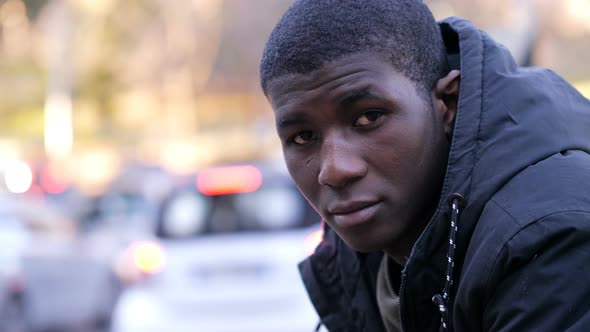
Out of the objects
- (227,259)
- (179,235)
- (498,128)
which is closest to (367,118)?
(498,128)

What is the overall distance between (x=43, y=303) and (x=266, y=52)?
832cm

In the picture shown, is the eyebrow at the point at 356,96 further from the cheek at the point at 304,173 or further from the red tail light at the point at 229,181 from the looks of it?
the red tail light at the point at 229,181

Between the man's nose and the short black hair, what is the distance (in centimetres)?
20

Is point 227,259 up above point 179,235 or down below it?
below

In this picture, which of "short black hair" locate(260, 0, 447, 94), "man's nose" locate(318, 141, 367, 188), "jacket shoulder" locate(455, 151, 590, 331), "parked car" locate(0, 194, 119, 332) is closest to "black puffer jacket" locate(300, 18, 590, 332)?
"jacket shoulder" locate(455, 151, 590, 331)

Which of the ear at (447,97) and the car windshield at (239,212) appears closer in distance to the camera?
the ear at (447,97)

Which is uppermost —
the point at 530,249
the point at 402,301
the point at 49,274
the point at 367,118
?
the point at 367,118

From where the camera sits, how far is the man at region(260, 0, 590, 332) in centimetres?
175

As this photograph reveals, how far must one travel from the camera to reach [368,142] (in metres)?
2.06

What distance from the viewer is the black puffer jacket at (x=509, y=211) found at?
5.47 feet

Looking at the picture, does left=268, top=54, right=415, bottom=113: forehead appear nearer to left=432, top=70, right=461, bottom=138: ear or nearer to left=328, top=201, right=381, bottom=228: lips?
left=432, top=70, right=461, bottom=138: ear

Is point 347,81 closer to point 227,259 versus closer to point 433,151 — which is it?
point 433,151

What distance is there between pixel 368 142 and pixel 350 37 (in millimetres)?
250

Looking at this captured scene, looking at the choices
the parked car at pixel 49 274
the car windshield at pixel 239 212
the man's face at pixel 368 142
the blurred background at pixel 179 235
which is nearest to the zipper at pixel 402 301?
the man's face at pixel 368 142
